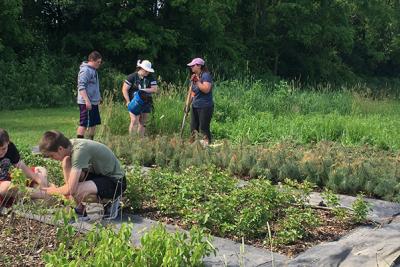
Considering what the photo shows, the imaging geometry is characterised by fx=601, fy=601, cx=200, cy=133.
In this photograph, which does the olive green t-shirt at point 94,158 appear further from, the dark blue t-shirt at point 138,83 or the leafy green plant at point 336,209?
the dark blue t-shirt at point 138,83

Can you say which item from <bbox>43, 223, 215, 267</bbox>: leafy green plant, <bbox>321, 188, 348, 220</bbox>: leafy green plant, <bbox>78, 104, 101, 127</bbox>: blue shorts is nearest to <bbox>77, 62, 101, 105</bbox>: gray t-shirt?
<bbox>78, 104, 101, 127</bbox>: blue shorts

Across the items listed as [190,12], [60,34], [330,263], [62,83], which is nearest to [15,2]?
[62,83]

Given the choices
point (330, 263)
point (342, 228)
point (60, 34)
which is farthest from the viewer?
point (60, 34)

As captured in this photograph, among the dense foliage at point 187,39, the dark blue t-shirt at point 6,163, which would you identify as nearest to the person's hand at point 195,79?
the dark blue t-shirt at point 6,163

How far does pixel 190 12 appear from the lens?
28734mm

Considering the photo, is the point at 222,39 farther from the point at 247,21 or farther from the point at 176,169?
the point at 176,169

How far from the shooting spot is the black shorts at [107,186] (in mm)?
5375

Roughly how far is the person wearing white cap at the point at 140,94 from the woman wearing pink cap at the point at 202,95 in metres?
0.77

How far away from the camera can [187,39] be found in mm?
28938

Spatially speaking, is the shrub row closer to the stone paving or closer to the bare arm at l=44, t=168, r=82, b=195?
the stone paving

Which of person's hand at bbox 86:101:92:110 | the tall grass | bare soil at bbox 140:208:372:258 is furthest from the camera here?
the tall grass

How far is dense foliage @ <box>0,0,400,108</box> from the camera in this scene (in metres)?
22.0

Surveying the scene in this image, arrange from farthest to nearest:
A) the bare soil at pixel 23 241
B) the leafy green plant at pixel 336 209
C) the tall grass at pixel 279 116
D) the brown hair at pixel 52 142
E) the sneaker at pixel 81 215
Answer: the tall grass at pixel 279 116, the leafy green plant at pixel 336 209, the sneaker at pixel 81 215, the brown hair at pixel 52 142, the bare soil at pixel 23 241

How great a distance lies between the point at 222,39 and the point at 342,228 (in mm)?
26034
